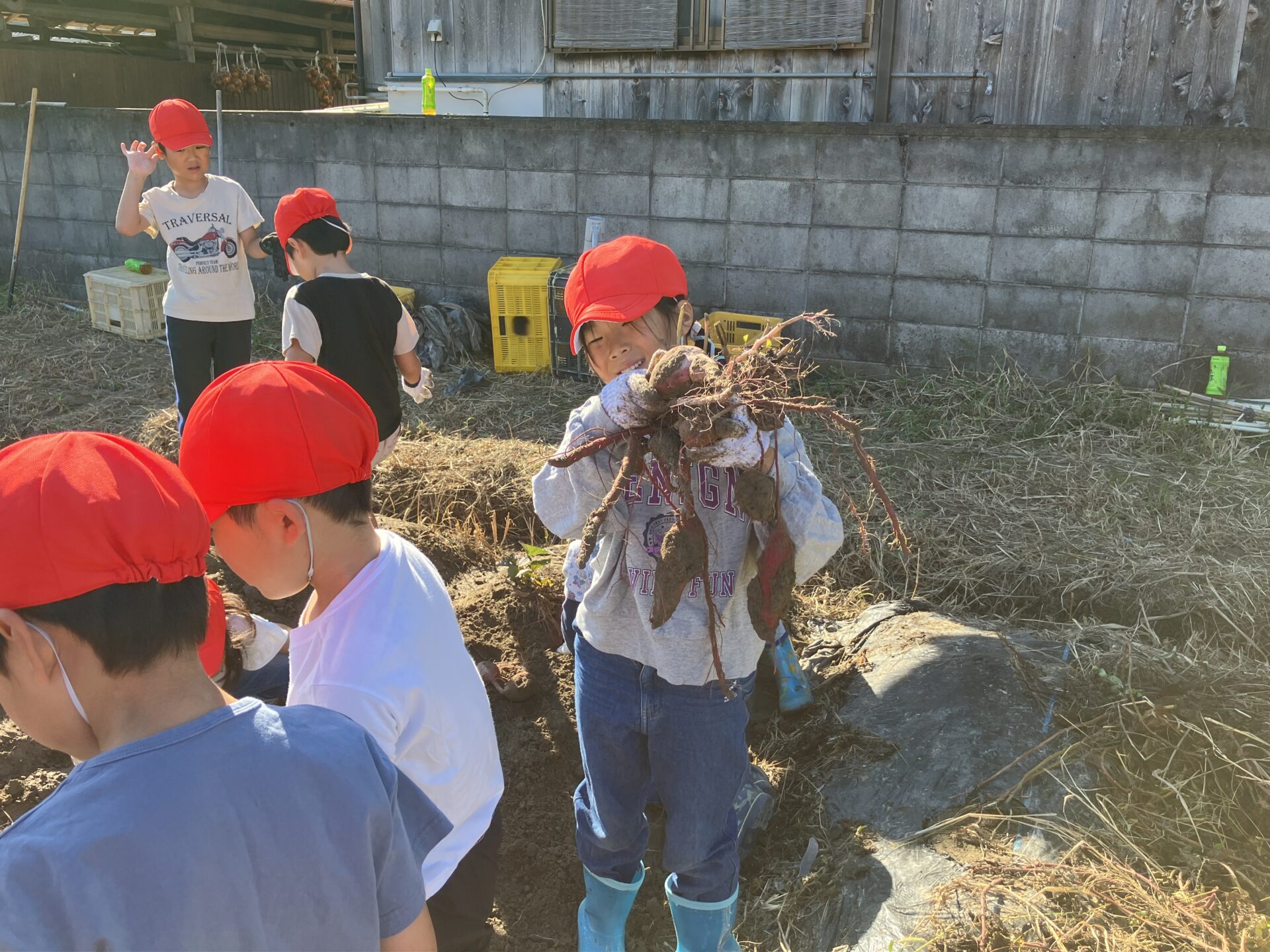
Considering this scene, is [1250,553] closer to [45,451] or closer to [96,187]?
[45,451]

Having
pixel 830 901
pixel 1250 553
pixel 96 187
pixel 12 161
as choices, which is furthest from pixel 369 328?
pixel 12 161

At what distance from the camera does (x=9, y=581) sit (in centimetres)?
94

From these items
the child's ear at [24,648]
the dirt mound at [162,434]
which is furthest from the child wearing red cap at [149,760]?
the dirt mound at [162,434]

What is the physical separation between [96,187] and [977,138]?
6.63m

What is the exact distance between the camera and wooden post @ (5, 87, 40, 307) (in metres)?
7.49

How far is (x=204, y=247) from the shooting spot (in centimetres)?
427

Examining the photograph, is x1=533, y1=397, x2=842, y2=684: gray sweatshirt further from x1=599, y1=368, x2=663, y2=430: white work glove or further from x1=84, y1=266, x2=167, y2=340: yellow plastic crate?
x1=84, y1=266, x2=167, y2=340: yellow plastic crate

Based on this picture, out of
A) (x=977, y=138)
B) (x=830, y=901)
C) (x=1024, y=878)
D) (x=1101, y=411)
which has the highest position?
(x=977, y=138)

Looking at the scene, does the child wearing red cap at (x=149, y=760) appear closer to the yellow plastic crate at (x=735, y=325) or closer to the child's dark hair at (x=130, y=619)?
the child's dark hair at (x=130, y=619)

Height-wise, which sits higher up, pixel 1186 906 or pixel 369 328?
pixel 369 328

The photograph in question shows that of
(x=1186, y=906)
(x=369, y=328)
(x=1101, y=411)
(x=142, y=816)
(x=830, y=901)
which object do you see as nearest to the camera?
(x=142, y=816)

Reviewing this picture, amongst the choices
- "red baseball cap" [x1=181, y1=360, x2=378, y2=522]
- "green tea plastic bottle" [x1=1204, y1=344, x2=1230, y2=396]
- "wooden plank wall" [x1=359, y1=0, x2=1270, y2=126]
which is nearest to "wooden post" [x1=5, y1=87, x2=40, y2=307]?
"wooden plank wall" [x1=359, y1=0, x2=1270, y2=126]

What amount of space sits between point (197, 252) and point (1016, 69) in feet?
16.1

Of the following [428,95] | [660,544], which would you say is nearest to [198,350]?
[660,544]
